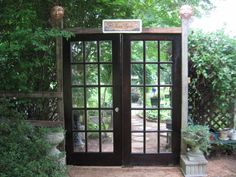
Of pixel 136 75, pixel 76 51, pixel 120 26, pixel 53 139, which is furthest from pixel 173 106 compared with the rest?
pixel 53 139

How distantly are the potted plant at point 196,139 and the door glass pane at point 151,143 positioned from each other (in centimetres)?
44

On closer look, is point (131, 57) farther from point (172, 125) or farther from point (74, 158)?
point (74, 158)

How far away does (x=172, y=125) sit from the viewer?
162 inches

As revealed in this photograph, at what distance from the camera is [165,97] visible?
409cm

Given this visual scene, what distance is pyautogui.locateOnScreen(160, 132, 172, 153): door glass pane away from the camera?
4129mm

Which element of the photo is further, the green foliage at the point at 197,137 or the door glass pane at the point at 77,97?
the door glass pane at the point at 77,97

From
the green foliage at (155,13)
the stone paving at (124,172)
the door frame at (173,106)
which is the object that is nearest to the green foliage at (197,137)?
the door frame at (173,106)

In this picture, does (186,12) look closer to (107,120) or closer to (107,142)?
(107,120)

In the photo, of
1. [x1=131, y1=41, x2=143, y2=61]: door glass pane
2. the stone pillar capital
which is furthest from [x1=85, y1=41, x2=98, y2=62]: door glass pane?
the stone pillar capital

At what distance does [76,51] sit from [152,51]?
3.55 feet

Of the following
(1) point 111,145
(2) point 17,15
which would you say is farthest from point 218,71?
(2) point 17,15

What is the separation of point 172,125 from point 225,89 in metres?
0.94

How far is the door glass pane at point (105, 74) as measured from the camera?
406 centimetres

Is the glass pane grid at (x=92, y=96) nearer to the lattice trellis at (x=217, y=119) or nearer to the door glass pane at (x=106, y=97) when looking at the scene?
the door glass pane at (x=106, y=97)
